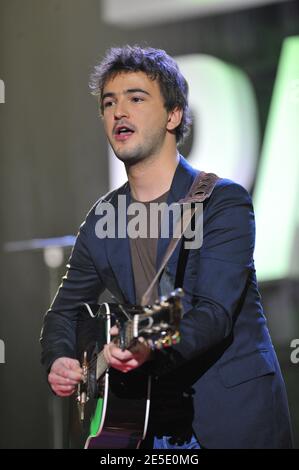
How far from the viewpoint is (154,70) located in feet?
9.57

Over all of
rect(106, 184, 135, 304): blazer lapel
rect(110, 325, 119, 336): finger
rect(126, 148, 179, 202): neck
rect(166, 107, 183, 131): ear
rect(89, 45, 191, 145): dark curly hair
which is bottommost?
rect(110, 325, 119, 336): finger

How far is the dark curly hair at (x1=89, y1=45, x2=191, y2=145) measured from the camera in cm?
292

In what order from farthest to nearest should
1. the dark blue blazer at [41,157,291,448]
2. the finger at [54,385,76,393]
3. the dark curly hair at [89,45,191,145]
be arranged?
1. the dark curly hair at [89,45,191,145]
2. the finger at [54,385,76,393]
3. the dark blue blazer at [41,157,291,448]

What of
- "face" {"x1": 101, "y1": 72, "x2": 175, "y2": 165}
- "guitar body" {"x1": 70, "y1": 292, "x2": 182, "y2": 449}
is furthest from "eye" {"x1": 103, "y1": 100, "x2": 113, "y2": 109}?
"guitar body" {"x1": 70, "y1": 292, "x2": 182, "y2": 449}

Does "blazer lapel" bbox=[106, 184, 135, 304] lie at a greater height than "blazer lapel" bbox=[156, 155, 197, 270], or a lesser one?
lesser

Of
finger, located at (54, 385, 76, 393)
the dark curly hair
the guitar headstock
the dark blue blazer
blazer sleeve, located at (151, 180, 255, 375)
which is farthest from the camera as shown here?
the dark curly hair

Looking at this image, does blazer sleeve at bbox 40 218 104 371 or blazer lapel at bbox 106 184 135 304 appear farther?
blazer sleeve at bbox 40 218 104 371

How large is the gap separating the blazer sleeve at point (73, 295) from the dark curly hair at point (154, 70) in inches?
21.9

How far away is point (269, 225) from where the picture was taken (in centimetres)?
A: 425

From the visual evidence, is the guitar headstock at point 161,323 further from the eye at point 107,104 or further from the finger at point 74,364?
the eye at point 107,104

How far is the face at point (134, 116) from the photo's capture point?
282 centimetres

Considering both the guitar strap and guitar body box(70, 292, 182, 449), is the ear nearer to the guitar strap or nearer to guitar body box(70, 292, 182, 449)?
the guitar strap

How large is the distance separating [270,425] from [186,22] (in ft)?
8.17

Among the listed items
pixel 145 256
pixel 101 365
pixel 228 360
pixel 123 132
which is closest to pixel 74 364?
pixel 101 365
